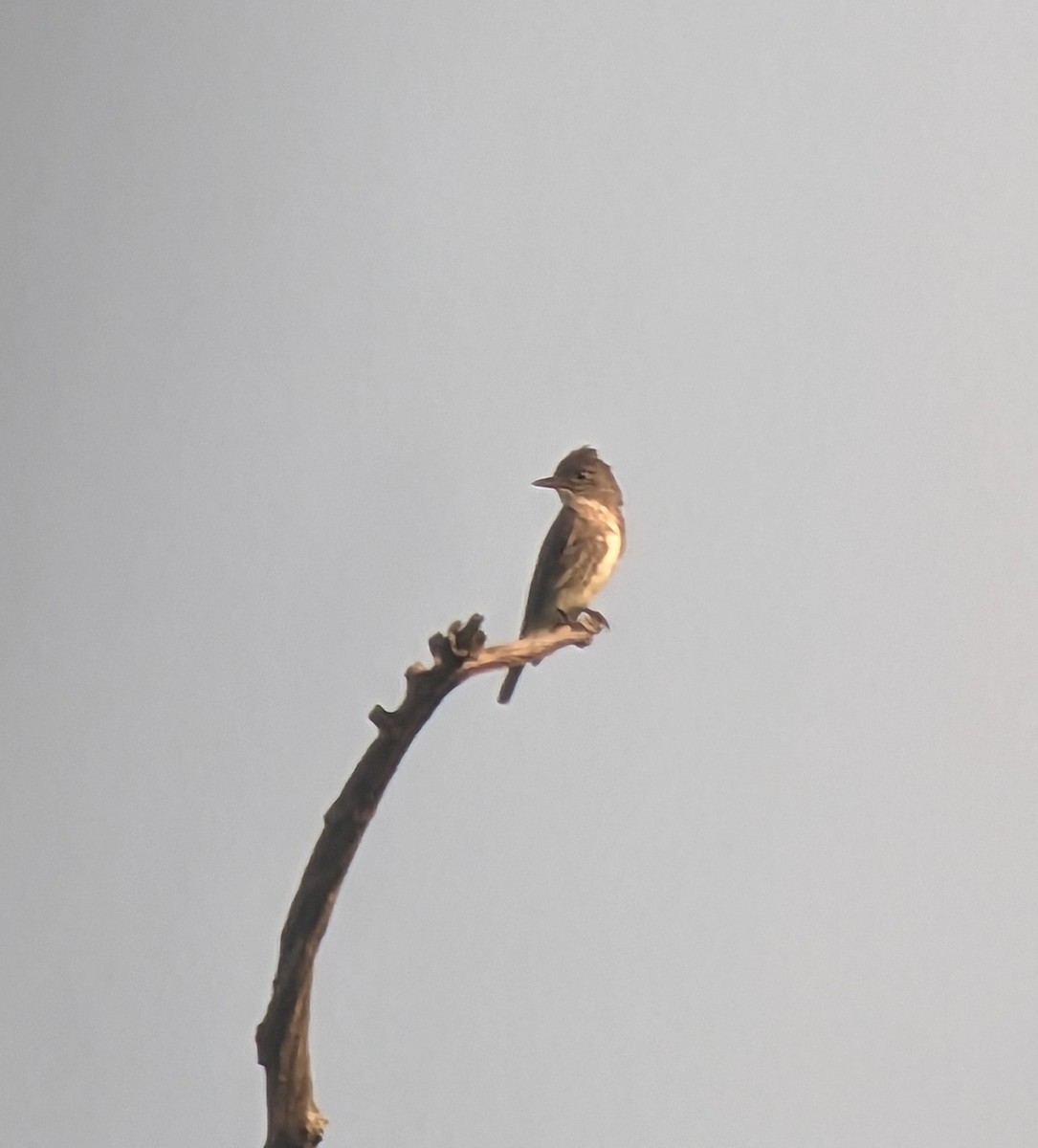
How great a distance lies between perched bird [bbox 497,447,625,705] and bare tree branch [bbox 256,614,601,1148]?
1260 millimetres

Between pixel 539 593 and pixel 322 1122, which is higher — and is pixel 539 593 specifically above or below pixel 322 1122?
above

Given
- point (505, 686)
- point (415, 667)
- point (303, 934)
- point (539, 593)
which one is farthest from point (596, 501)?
point (303, 934)

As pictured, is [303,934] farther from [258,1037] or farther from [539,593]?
[539,593]

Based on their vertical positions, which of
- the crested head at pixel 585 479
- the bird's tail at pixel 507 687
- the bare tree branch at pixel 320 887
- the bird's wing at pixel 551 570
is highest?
the crested head at pixel 585 479

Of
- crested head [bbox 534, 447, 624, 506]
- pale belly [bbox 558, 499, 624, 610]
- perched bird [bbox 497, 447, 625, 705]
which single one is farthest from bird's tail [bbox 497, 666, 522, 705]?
crested head [bbox 534, 447, 624, 506]

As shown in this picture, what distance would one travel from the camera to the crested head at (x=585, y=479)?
10.9 feet

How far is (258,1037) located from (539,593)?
4.98 ft

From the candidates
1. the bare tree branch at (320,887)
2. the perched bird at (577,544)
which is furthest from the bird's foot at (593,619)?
the bare tree branch at (320,887)

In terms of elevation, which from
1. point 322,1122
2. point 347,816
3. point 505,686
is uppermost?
point 505,686

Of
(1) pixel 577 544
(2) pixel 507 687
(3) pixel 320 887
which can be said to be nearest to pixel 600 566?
(1) pixel 577 544

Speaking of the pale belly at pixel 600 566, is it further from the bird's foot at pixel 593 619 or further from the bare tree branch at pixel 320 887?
the bare tree branch at pixel 320 887

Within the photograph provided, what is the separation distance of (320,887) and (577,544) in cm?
148

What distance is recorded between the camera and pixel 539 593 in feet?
10.8

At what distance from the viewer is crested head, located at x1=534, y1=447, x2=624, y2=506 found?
10.9ft
